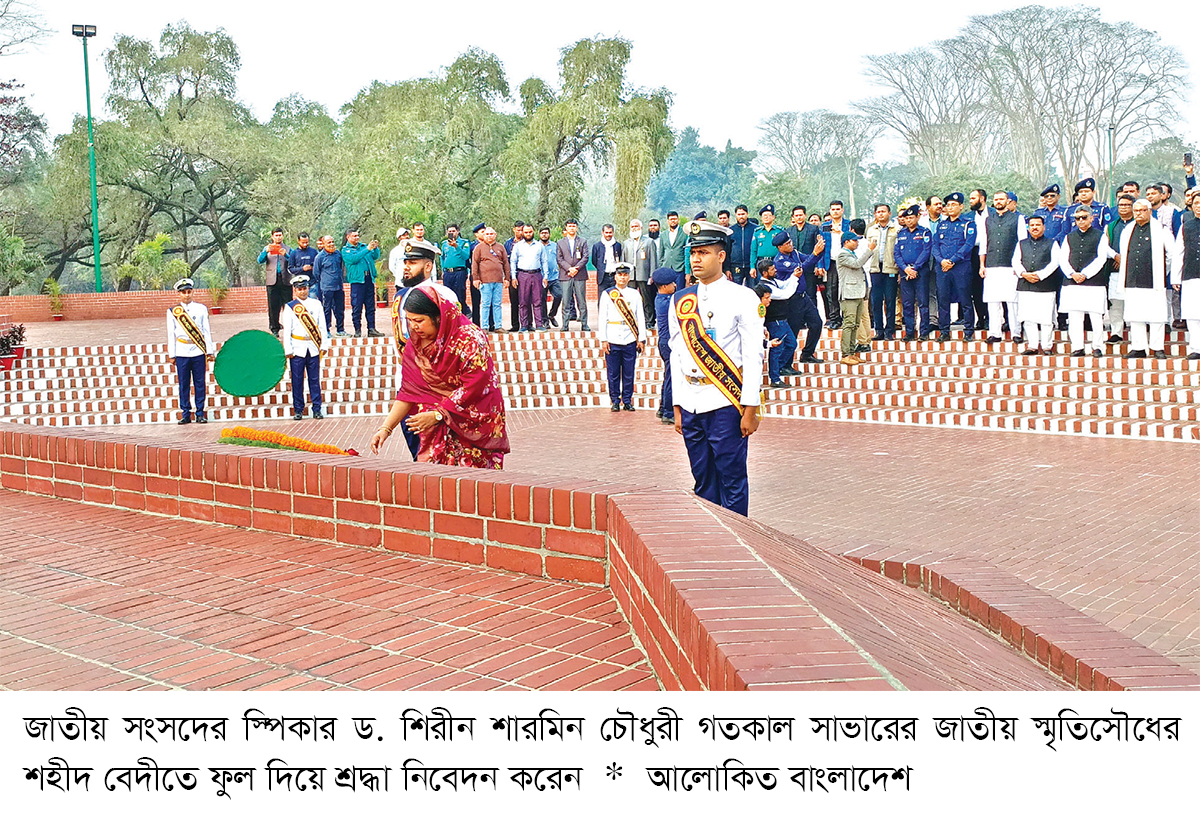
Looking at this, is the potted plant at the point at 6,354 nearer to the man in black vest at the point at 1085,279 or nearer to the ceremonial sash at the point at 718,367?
the man in black vest at the point at 1085,279

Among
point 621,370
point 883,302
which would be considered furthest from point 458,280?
point 883,302

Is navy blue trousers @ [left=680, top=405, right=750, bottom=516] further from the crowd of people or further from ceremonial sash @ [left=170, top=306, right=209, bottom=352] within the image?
ceremonial sash @ [left=170, top=306, right=209, bottom=352]

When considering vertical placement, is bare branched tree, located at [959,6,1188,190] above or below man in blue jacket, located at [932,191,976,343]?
above

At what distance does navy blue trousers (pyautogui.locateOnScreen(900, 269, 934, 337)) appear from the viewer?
1552 cm

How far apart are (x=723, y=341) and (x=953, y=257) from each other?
10051 millimetres

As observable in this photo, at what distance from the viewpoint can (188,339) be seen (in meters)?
14.2

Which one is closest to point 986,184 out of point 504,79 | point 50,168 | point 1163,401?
point 504,79

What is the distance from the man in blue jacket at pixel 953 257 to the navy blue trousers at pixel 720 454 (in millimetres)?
9942

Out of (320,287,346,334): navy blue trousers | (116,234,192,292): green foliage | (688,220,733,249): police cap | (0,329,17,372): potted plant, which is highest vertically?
(116,234,192,292): green foliage

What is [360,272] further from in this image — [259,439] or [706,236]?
[706,236]

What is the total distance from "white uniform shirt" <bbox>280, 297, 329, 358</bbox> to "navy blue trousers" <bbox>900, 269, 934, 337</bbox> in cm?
738

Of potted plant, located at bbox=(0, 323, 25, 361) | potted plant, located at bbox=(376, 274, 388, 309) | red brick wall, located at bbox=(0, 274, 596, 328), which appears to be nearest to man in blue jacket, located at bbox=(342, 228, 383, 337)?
potted plant, located at bbox=(0, 323, 25, 361)

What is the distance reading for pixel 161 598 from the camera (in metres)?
4.30

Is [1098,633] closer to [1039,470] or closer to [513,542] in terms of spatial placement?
[513,542]
